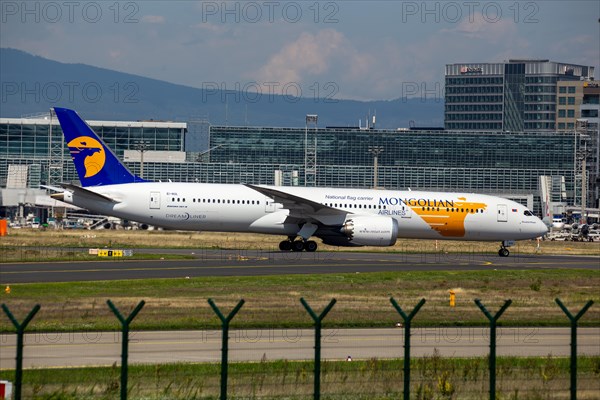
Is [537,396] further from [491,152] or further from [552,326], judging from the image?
[491,152]

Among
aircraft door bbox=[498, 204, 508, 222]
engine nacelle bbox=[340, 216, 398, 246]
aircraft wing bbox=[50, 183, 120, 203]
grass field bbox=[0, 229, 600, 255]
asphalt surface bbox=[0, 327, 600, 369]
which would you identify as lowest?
asphalt surface bbox=[0, 327, 600, 369]

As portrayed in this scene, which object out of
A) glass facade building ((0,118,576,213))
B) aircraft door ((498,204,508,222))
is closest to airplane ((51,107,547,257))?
aircraft door ((498,204,508,222))

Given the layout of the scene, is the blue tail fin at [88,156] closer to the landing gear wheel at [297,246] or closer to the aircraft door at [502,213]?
the landing gear wheel at [297,246]

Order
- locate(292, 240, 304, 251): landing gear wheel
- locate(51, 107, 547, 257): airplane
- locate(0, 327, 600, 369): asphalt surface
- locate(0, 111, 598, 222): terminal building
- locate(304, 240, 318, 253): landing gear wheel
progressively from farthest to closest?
locate(0, 111, 598, 222): terminal building
locate(304, 240, 318, 253): landing gear wheel
locate(292, 240, 304, 251): landing gear wheel
locate(51, 107, 547, 257): airplane
locate(0, 327, 600, 369): asphalt surface

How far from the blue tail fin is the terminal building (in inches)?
3848

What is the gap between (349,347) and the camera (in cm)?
2159

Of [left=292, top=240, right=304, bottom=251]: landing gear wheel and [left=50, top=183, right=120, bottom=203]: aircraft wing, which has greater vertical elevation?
[left=50, top=183, right=120, bottom=203]: aircraft wing

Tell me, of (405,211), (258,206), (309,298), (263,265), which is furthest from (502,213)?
(309,298)

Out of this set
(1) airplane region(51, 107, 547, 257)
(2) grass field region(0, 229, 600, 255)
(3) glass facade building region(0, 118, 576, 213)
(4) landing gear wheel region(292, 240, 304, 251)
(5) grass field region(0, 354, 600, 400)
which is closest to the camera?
(5) grass field region(0, 354, 600, 400)

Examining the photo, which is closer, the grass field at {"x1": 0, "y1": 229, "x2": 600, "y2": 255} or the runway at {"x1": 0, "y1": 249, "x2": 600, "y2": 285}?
the runway at {"x1": 0, "y1": 249, "x2": 600, "y2": 285}

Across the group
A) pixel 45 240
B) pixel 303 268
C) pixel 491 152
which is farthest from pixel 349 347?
pixel 491 152

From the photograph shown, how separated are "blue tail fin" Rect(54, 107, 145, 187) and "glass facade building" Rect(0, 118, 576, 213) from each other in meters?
99.2

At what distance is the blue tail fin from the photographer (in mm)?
52094

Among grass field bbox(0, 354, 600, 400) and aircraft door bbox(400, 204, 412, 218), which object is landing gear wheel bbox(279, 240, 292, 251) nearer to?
aircraft door bbox(400, 204, 412, 218)
